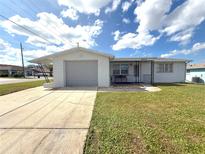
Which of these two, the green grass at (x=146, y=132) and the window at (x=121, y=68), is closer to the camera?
the green grass at (x=146, y=132)

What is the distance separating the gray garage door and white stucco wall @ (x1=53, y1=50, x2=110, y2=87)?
681 millimetres

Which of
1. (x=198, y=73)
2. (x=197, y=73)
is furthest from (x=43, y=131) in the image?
(x=197, y=73)

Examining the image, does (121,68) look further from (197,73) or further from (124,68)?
(197,73)

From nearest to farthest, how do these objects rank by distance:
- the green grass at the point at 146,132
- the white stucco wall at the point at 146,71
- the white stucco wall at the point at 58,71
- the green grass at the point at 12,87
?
the green grass at the point at 146,132, the green grass at the point at 12,87, the white stucco wall at the point at 58,71, the white stucco wall at the point at 146,71

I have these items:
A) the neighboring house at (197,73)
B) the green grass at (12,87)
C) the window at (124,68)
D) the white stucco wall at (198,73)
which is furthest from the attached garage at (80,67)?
the white stucco wall at (198,73)

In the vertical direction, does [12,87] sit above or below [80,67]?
below

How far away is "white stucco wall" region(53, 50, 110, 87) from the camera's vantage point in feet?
41.1

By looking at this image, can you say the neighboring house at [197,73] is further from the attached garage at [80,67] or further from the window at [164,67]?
the attached garage at [80,67]

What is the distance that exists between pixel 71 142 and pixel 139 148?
4.94 ft

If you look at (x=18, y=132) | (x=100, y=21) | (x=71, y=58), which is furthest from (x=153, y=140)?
(x=100, y=21)

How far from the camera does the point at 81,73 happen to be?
13641 millimetres

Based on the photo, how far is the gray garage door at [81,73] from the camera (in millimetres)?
13438

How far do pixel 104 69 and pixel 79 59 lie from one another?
2.53 m

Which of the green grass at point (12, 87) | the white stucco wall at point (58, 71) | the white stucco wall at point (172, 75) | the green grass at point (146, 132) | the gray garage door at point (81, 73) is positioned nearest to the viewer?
the green grass at point (146, 132)
